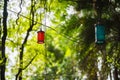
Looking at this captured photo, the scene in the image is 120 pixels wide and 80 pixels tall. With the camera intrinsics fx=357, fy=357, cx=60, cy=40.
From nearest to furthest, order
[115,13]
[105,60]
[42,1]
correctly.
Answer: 1. [105,60]
2. [115,13]
3. [42,1]

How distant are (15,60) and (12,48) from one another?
70cm

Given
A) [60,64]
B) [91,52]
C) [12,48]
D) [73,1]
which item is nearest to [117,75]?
[91,52]

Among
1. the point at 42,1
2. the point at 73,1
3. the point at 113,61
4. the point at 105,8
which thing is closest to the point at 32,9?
the point at 42,1

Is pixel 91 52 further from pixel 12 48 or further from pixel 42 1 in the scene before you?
pixel 12 48

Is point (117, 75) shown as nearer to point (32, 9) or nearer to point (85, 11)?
point (85, 11)

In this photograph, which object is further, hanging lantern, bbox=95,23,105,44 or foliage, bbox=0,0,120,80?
foliage, bbox=0,0,120,80

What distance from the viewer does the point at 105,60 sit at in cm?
1271

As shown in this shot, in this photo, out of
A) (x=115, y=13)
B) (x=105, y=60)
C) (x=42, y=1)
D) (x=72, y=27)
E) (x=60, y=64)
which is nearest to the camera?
(x=105, y=60)

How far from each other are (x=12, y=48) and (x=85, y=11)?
167 inches

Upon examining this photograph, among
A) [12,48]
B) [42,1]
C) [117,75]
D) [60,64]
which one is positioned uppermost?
[42,1]

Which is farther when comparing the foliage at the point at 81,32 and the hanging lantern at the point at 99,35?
the foliage at the point at 81,32

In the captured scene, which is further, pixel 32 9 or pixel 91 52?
pixel 32 9

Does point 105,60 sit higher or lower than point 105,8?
lower

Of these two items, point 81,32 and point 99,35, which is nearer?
point 99,35
